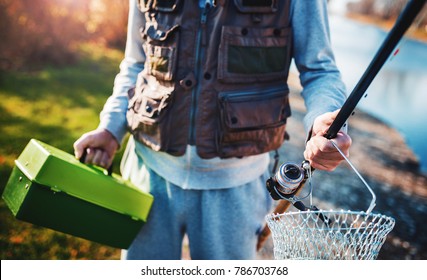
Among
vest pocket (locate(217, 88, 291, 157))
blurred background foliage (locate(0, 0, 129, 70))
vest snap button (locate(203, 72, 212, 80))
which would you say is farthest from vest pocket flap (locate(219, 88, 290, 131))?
blurred background foliage (locate(0, 0, 129, 70))

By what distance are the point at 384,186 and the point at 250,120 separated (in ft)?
17.3

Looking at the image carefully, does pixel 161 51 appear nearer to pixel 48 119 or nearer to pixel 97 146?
pixel 97 146

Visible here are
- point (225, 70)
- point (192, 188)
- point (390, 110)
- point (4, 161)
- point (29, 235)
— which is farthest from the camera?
point (390, 110)

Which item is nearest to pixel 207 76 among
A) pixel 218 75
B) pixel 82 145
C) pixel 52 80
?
pixel 218 75

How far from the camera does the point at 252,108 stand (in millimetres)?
Result: 1775

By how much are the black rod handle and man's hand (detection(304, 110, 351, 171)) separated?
0.03 m

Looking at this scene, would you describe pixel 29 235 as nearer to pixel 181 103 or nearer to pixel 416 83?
pixel 181 103

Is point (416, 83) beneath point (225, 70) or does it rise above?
beneath

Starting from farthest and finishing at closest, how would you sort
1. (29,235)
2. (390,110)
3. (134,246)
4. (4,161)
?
1. (390,110)
2. (4,161)
3. (29,235)
4. (134,246)

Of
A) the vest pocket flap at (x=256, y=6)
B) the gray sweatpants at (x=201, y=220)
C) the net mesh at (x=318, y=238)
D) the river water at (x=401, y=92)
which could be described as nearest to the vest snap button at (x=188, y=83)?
the vest pocket flap at (x=256, y=6)
